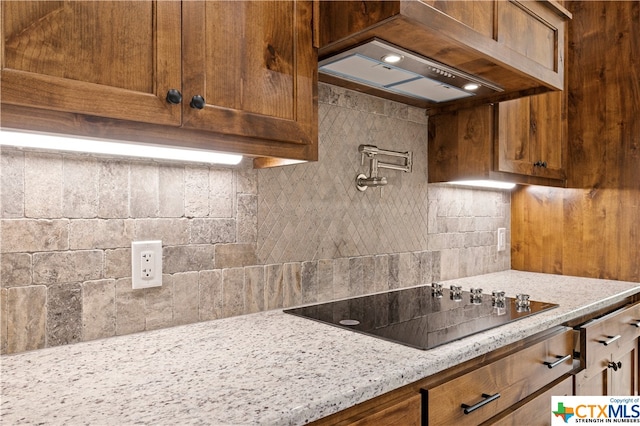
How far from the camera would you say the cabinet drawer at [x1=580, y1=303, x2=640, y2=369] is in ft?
5.39

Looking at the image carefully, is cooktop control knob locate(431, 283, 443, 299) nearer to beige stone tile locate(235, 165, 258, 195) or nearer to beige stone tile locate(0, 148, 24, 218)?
beige stone tile locate(235, 165, 258, 195)

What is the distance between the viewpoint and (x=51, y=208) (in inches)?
42.7

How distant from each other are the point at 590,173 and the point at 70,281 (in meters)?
2.64

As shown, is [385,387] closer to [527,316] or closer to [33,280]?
[527,316]

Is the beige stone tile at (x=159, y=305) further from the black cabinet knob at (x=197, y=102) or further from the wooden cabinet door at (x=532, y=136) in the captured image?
the wooden cabinet door at (x=532, y=136)

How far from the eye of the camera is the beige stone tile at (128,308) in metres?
1.19

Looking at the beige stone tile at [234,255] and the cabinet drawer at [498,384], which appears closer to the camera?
the cabinet drawer at [498,384]

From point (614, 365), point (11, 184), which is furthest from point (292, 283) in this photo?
point (614, 365)

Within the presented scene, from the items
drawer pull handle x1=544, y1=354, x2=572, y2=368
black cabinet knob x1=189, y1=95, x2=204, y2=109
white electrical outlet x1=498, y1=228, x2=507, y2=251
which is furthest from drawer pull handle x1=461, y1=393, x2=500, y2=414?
white electrical outlet x1=498, y1=228, x2=507, y2=251

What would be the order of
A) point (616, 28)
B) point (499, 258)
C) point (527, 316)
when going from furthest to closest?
point (499, 258) → point (616, 28) → point (527, 316)

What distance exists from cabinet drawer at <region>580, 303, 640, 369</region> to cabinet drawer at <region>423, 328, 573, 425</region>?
5.4 inches

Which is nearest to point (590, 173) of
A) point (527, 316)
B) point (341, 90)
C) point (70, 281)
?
point (527, 316)

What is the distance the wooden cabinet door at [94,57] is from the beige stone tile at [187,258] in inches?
19.2

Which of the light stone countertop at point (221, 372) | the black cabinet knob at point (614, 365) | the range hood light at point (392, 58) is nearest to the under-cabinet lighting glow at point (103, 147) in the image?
the light stone countertop at point (221, 372)
